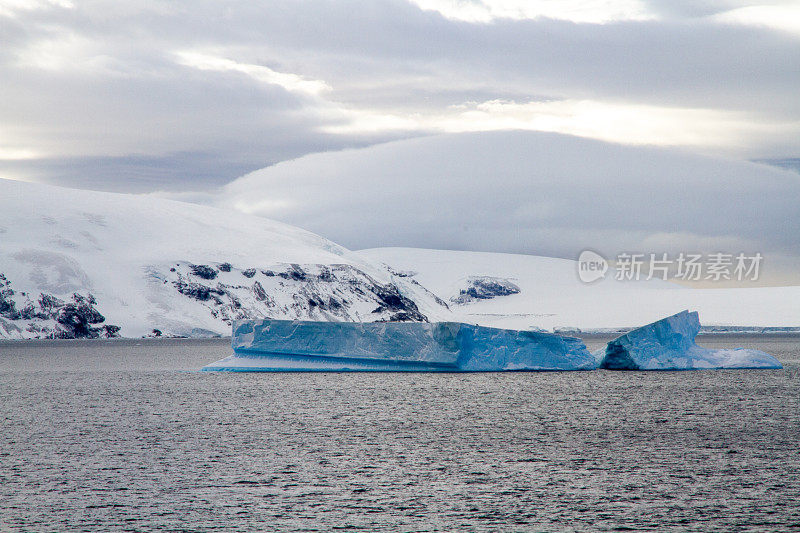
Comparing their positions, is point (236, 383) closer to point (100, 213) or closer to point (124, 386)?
point (124, 386)

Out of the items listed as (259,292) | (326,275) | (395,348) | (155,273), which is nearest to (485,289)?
(326,275)

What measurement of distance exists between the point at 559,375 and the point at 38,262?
5954cm

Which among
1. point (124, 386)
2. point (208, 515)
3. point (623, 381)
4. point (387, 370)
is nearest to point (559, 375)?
point (623, 381)

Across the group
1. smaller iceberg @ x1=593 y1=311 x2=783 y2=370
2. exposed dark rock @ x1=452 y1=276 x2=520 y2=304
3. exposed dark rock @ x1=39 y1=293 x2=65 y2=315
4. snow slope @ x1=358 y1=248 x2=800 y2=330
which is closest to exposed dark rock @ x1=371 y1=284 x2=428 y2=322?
snow slope @ x1=358 y1=248 x2=800 y2=330

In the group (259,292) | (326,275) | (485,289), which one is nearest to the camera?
(259,292)

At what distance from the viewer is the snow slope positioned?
95750mm

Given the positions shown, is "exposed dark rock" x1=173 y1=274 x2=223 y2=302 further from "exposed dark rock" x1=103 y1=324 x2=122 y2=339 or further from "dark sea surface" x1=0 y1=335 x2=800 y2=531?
"dark sea surface" x1=0 y1=335 x2=800 y2=531

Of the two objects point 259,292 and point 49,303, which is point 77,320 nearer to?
point 49,303

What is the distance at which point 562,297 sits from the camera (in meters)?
116

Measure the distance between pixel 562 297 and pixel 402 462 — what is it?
111 metres

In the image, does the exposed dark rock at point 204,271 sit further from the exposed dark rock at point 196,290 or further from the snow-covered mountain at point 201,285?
the exposed dark rock at point 196,290

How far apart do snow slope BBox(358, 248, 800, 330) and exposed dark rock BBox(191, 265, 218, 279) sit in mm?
31876

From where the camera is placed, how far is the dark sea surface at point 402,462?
A: 5.30 meters

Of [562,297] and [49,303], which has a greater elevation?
[562,297]
